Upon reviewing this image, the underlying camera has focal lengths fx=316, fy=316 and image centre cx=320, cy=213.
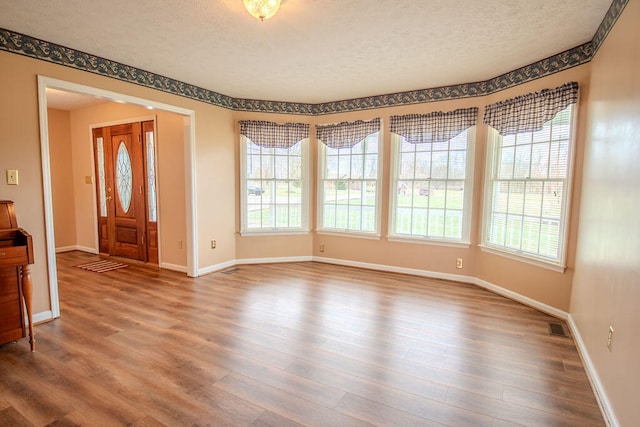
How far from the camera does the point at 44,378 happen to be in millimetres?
2148

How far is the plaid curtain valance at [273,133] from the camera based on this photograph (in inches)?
192

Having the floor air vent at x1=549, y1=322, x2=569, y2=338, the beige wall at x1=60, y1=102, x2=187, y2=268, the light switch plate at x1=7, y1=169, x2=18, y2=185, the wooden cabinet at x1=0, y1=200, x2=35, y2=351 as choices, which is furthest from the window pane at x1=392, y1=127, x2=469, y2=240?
the light switch plate at x1=7, y1=169, x2=18, y2=185

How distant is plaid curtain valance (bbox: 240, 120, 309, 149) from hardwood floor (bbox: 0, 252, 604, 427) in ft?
7.69

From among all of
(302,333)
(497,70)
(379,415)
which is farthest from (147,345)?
(497,70)

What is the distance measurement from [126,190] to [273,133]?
266cm

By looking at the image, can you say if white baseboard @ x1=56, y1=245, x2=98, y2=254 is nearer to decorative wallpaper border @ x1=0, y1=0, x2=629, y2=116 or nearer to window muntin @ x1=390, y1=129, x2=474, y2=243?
decorative wallpaper border @ x1=0, y1=0, x2=629, y2=116

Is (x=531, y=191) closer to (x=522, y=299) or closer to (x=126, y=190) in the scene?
(x=522, y=299)

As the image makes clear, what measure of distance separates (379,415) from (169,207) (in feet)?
13.3

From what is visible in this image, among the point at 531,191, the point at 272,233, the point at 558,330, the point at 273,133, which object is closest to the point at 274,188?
the point at 272,233

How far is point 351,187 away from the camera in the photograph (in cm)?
498

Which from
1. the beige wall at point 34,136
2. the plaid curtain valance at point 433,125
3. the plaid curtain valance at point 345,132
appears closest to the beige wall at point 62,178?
the beige wall at point 34,136

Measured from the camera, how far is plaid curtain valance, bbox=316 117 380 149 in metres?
4.70

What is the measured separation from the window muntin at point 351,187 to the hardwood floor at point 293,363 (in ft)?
4.73

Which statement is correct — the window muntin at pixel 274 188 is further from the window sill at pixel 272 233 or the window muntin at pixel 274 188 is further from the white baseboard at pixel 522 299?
the white baseboard at pixel 522 299
